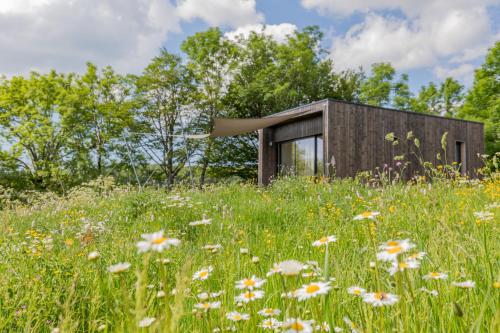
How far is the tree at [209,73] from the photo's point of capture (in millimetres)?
20344

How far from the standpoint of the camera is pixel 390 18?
2577 centimetres

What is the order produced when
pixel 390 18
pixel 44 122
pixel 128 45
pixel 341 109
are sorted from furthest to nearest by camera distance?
pixel 390 18 → pixel 44 122 → pixel 128 45 → pixel 341 109

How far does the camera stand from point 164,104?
2022cm

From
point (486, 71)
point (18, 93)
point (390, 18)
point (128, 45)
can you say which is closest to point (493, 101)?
point (486, 71)

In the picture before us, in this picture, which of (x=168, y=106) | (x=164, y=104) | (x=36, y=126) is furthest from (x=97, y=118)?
(x=168, y=106)

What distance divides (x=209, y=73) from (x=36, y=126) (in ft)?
31.5

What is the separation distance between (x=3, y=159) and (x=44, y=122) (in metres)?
2.82

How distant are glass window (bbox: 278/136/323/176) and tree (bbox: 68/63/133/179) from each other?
950cm

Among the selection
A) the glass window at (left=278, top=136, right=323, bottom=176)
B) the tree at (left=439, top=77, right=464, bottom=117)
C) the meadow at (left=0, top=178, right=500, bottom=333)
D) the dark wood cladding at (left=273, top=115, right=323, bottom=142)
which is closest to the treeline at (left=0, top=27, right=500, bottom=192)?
the tree at (left=439, top=77, right=464, bottom=117)

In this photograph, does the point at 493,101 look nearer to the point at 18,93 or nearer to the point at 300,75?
the point at 300,75

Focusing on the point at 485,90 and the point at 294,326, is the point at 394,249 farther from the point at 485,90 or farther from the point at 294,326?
the point at 485,90

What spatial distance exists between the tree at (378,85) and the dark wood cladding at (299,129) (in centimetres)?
1378

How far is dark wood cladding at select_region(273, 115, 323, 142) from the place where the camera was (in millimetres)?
11844

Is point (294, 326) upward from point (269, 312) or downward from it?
upward
